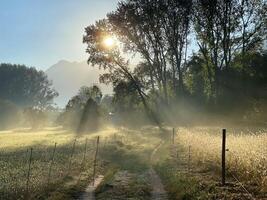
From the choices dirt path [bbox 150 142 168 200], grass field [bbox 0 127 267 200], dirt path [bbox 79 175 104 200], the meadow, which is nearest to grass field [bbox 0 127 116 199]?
grass field [bbox 0 127 267 200]

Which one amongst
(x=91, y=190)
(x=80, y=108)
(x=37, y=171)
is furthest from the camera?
(x=80, y=108)

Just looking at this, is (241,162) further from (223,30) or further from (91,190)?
(223,30)

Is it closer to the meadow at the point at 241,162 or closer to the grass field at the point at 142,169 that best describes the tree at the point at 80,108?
the grass field at the point at 142,169

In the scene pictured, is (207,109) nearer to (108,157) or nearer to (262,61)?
(262,61)

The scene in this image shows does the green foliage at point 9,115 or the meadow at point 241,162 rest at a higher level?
the green foliage at point 9,115

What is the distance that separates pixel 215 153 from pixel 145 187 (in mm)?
5327

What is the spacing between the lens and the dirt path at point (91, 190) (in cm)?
2172

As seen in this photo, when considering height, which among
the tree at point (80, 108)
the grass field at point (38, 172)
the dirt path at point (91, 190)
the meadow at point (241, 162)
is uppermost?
the tree at point (80, 108)

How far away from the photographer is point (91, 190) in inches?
930

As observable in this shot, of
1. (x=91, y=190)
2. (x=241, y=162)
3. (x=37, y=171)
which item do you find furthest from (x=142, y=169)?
(x=241, y=162)

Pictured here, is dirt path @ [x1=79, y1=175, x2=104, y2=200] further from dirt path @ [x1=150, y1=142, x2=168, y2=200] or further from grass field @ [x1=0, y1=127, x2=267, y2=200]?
dirt path @ [x1=150, y1=142, x2=168, y2=200]

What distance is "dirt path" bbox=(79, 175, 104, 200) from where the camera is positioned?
2172 centimetres

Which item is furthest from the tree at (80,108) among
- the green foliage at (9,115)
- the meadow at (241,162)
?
the meadow at (241,162)

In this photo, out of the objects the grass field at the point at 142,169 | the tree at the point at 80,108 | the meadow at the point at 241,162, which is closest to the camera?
the meadow at the point at 241,162
